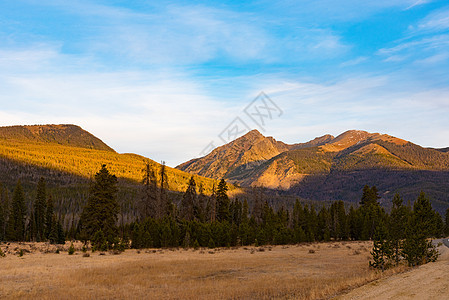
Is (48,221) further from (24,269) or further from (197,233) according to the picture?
(24,269)

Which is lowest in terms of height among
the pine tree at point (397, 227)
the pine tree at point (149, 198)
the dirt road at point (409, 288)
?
the dirt road at point (409, 288)

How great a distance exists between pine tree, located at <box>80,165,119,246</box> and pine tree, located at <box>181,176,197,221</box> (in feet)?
69.4

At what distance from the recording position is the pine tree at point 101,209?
4725cm

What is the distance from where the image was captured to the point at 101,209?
4756cm

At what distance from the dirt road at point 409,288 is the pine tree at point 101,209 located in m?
37.8

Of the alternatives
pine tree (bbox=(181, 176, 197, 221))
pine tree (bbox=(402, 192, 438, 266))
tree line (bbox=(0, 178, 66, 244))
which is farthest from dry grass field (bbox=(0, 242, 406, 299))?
tree line (bbox=(0, 178, 66, 244))

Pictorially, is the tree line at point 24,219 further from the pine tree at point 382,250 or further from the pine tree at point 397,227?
the pine tree at point 397,227

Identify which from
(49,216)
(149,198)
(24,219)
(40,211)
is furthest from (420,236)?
(24,219)

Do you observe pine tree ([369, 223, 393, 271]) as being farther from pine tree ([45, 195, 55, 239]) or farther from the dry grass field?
pine tree ([45, 195, 55, 239])

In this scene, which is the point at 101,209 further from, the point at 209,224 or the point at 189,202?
the point at 189,202

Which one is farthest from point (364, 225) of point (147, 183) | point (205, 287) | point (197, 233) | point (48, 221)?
point (48, 221)

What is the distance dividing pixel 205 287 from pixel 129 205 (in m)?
156

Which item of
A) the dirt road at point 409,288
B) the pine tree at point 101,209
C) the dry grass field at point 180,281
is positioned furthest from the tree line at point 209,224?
the dirt road at point 409,288

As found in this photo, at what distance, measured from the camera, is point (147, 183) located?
2446 inches
